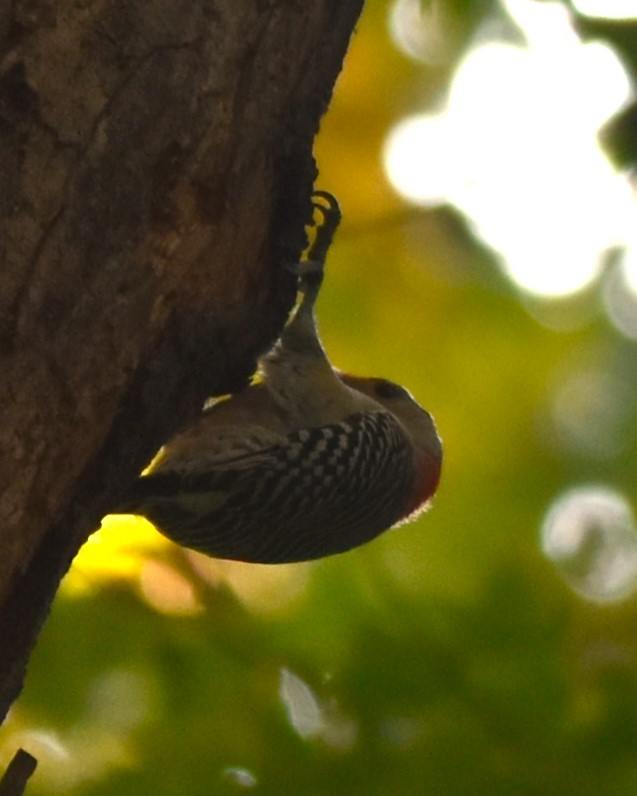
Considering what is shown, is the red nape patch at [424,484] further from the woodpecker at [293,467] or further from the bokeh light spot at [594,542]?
the bokeh light spot at [594,542]

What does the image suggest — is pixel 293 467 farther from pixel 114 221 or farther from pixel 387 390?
pixel 114 221

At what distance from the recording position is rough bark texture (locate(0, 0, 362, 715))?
2277mm

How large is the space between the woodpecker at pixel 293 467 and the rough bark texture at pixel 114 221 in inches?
36.8

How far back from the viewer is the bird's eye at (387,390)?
5.38 metres

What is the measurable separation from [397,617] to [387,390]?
3.72ft

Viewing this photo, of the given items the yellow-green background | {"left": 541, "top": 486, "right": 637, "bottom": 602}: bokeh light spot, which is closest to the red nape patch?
the yellow-green background

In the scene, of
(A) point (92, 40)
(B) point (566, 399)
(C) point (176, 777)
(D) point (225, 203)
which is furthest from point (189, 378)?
(B) point (566, 399)

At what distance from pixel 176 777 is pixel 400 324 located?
256 cm

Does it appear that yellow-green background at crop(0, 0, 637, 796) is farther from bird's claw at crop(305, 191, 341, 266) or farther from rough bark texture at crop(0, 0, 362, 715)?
rough bark texture at crop(0, 0, 362, 715)

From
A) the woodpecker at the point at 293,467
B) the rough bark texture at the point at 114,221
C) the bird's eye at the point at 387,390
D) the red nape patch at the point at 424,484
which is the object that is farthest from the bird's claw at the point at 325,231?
the rough bark texture at the point at 114,221

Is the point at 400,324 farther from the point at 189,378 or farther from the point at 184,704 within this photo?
the point at 189,378

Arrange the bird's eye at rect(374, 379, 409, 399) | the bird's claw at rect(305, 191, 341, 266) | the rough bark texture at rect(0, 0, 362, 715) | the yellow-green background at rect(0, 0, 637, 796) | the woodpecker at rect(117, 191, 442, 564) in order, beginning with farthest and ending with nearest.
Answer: the bird's eye at rect(374, 379, 409, 399) < the bird's claw at rect(305, 191, 341, 266) < the yellow-green background at rect(0, 0, 637, 796) < the woodpecker at rect(117, 191, 442, 564) < the rough bark texture at rect(0, 0, 362, 715)

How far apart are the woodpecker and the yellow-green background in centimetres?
40

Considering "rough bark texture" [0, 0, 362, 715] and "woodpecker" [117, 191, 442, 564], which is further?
"woodpecker" [117, 191, 442, 564]
